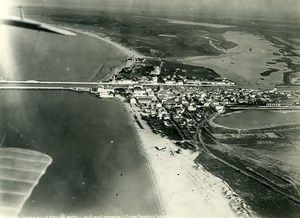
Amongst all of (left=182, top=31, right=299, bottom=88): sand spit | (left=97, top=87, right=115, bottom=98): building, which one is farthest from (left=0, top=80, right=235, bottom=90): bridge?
(left=182, top=31, right=299, bottom=88): sand spit

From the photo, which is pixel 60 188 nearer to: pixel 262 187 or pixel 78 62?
pixel 262 187

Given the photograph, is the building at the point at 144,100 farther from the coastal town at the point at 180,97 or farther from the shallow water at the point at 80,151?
the shallow water at the point at 80,151

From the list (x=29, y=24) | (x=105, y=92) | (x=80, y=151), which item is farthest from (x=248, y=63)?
(x=29, y=24)

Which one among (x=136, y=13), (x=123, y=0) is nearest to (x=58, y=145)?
(x=136, y=13)

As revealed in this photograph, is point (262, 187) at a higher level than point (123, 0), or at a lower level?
lower

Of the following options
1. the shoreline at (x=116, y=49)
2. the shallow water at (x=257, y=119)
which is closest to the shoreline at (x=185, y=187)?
the shallow water at (x=257, y=119)

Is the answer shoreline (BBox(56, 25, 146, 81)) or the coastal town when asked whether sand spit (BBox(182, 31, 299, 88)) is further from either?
shoreline (BBox(56, 25, 146, 81))
